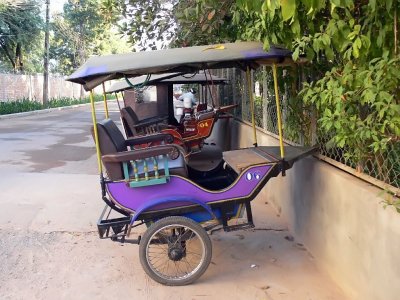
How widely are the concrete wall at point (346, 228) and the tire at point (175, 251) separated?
103 centimetres

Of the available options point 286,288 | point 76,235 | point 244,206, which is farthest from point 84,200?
point 286,288

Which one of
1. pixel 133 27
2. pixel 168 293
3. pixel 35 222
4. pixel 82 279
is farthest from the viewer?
pixel 133 27

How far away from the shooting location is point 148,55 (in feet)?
12.7

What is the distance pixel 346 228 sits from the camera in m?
3.47

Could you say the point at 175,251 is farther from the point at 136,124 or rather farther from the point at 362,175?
the point at 136,124

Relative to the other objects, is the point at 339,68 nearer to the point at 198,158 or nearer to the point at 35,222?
the point at 35,222

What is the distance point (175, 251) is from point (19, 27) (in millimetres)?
24515

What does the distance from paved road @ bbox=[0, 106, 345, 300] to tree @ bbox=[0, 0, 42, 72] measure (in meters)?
19.4

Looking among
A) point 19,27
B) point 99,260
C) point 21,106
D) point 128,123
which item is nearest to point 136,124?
point 128,123

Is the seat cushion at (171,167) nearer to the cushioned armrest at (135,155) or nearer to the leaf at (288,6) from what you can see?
the cushioned armrest at (135,155)

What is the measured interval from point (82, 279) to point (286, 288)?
5.72 feet

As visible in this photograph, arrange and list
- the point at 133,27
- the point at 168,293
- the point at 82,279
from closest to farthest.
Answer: the point at 168,293 < the point at 82,279 < the point at 133,27

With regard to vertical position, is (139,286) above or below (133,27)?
below

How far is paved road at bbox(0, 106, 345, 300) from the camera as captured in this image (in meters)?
3.73
